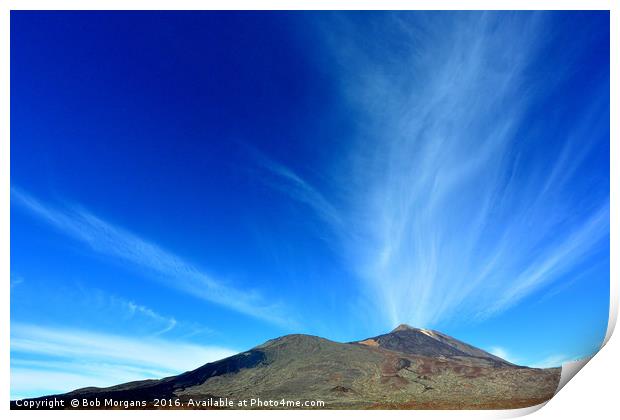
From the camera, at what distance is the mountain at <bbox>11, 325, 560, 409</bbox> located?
1606 centimetres

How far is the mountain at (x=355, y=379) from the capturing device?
16062mm

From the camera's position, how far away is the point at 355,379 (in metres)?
18.0

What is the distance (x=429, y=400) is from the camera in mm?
16219

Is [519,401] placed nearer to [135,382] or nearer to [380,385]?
[380,385]

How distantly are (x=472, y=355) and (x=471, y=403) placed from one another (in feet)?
11.2

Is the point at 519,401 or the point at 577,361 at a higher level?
the point at 577,361
